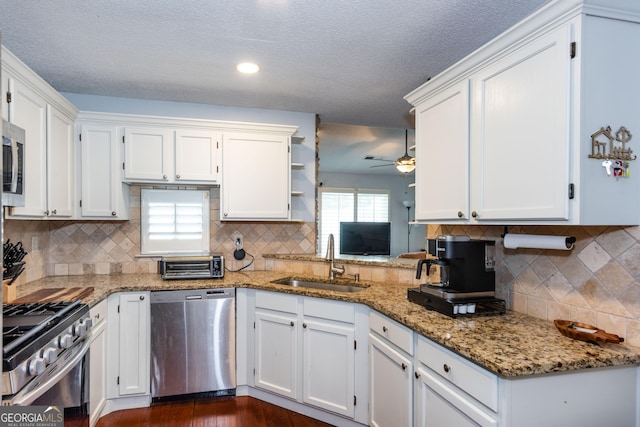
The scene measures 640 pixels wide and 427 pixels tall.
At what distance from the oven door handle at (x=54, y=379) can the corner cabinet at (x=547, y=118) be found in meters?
2.06

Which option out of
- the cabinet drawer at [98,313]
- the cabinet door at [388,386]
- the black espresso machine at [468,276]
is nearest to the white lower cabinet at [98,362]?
the cabinet drawer at [98,313]

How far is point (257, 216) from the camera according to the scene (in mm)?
3199

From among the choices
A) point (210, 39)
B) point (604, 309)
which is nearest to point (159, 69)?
point (210, 39)

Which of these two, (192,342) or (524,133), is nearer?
(524,133)

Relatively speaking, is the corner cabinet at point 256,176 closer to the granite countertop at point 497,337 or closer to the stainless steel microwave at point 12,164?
the granite countertop at point 497,337

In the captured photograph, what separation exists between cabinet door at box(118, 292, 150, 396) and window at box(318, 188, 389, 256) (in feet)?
16.7

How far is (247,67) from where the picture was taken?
101 inches

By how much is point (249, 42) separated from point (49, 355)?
187cm

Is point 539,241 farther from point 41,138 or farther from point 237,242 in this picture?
point 41,138

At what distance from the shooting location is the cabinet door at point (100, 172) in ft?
9.53

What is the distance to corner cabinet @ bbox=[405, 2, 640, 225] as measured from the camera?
137 cm

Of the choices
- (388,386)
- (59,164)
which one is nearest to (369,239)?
(388,386)

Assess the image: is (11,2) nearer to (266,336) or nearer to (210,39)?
(210,39)

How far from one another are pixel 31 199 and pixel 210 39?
4.62 feet
